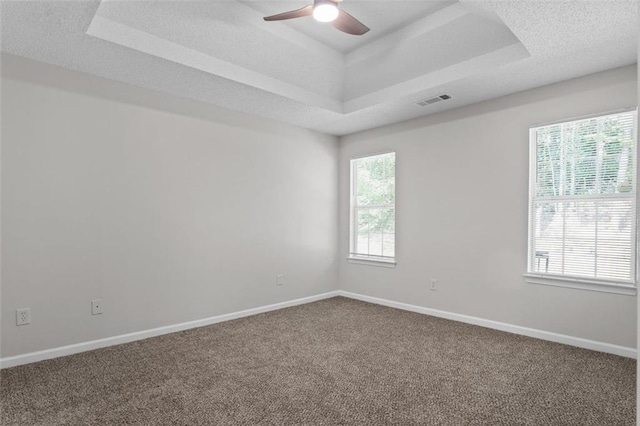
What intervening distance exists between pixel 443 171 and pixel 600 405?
266 cm

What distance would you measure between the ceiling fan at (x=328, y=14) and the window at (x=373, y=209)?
7.57 ft

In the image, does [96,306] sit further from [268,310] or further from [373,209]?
[373,209]

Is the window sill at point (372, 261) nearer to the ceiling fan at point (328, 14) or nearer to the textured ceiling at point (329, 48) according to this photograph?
the textured ceiling at point (329, 48)

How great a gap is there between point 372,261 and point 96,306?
3267mm

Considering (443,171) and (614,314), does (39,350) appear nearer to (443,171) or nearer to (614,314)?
(443,171)

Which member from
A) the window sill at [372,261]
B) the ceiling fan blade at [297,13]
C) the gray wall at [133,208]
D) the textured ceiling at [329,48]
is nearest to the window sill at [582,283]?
the window sill at [372,261]

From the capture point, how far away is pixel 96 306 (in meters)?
3.21

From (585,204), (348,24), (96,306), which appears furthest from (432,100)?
(96,306)

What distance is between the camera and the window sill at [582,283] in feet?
9.87

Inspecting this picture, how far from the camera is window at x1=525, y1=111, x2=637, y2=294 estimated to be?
3070mm

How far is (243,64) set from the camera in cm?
337

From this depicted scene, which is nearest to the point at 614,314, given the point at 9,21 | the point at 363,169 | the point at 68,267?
the point at 363,169

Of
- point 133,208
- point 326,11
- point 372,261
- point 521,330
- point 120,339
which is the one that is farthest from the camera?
point 372,261

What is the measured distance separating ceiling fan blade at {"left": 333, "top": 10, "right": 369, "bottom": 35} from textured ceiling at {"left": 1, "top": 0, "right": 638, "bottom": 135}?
503mm
